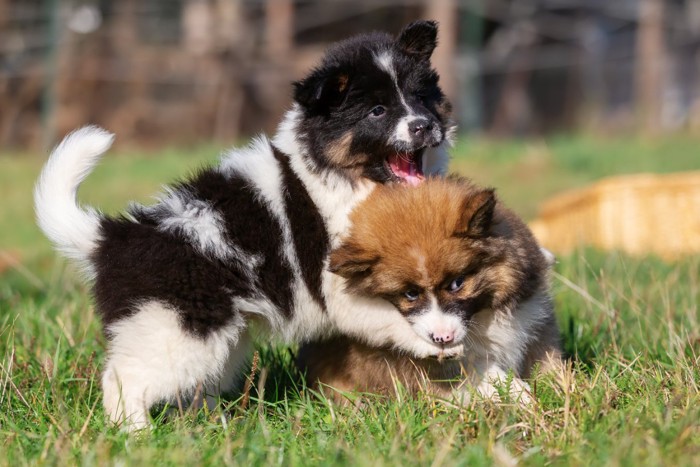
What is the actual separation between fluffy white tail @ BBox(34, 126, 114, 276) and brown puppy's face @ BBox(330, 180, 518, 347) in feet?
3.67

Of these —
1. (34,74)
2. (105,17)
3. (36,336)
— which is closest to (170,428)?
(36,336)

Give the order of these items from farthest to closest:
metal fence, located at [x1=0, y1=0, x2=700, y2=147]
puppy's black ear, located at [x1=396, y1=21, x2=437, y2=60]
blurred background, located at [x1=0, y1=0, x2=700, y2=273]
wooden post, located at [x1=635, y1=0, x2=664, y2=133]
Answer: wooden post, located at [x1=635, y1=0, x2=664, y2=133]
metal fence, located at [x1=0, y1=0, x2=700, y2=147]
blurred background, located at [x1=0, y1=0, x2=700, y2=273]
puppy's black ear, located at [x1=396, y1=21, x2=437, y2=60]

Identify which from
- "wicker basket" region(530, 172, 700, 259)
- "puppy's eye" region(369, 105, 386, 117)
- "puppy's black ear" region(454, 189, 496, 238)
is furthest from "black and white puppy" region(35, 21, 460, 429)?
"wicker basket" region(530, 172, 700, 259)

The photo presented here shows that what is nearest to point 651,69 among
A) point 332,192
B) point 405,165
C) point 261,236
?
point 405,165

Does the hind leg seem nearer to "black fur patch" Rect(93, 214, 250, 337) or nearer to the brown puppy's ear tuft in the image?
"black fur patch" Rect(93, 214, 250, 337)

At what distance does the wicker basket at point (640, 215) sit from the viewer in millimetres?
7848

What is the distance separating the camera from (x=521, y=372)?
4402 millimetres

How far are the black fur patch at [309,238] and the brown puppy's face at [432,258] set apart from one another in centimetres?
18

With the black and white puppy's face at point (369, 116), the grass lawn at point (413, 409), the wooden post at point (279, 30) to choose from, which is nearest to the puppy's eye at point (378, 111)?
the black and white puppy's face at point (369, 116)

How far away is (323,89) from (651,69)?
48.1 feet

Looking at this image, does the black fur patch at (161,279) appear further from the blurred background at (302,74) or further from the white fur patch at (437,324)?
the blurred background at (302,74)

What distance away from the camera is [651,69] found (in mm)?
17609

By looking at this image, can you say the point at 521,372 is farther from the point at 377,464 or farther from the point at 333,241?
the point at 377,464

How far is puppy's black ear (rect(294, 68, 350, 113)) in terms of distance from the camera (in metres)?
4.36
